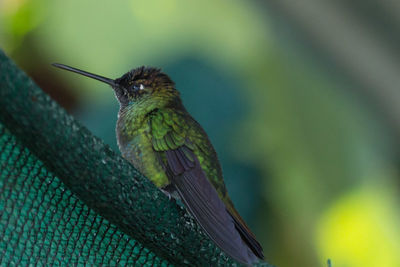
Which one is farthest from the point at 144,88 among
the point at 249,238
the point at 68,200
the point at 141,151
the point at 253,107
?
the point at 253,107

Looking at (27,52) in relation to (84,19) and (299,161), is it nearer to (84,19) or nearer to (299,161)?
(84,19)

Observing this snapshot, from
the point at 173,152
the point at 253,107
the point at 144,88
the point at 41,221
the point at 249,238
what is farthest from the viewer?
the point at 253,107

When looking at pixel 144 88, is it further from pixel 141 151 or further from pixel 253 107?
pixel 253 107

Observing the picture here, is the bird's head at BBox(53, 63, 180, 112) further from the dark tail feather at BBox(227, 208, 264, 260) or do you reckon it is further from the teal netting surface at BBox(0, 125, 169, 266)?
the teal netting surface at BBox(0, 125, 169, 266)

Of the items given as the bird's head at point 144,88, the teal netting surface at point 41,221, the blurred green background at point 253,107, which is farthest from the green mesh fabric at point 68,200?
the blurred green background at point 253,107

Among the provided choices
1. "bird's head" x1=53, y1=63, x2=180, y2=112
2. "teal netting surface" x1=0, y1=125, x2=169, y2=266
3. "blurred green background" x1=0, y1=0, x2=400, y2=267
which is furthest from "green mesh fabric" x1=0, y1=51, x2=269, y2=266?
"blurred green background" x1=0, y1=0, x2=400, y2=267

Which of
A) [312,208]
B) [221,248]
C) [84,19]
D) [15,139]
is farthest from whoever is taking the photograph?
[84,19]

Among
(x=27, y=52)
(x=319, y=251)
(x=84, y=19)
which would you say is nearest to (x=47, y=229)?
(x=319, y=251)
